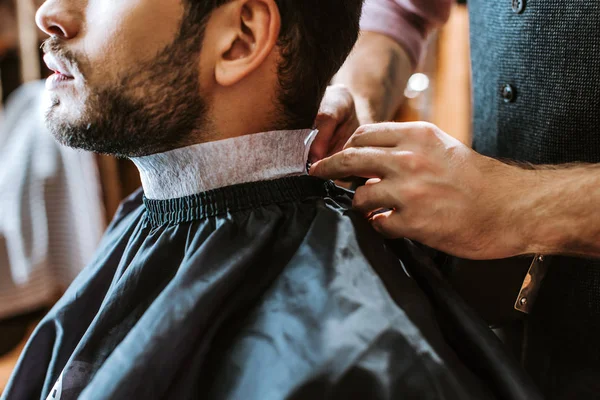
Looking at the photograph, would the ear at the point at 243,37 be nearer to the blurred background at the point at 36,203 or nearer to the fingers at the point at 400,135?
the fingers at the point at 400,135

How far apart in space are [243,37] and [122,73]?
182mm

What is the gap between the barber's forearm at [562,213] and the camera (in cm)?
78

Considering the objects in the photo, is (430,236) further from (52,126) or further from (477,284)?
Result: (52,126)

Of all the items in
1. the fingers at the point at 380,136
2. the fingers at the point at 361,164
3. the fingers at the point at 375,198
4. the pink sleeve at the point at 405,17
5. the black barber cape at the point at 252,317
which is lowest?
the black barber cape at the point at 252,317

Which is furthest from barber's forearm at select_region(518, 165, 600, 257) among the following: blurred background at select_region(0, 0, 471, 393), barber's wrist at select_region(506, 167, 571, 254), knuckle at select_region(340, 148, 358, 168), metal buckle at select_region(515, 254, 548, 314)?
blurred background at select_region(0, 0, 471, 393)

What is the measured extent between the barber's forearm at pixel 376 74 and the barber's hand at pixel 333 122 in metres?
0.14

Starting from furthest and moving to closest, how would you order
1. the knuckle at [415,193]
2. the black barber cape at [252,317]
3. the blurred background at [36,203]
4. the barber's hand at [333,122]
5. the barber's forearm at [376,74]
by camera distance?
1. the blurred background at [36,203]
2. the barber's forearm at [376,74]
3. the barber's hand at [333,122]
4. the knuckle at [415,193]
5. the black barber cape at [252,317]

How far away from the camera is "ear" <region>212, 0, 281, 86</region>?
821 millimetres

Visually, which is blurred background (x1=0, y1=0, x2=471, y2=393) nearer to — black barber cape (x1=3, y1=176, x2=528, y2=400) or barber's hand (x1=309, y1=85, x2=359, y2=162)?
black barber cape (x1=3, y1=176, x2=528, y2=400)

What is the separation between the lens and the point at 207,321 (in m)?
0.72

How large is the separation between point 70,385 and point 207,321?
0.72 ft

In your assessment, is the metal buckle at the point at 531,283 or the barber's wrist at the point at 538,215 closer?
the barber's wrist at the point at 538,215

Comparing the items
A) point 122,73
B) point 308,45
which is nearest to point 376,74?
point 308,45

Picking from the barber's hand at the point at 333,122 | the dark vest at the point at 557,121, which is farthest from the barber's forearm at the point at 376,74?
Answer: the dark vest at the point at 557,121
